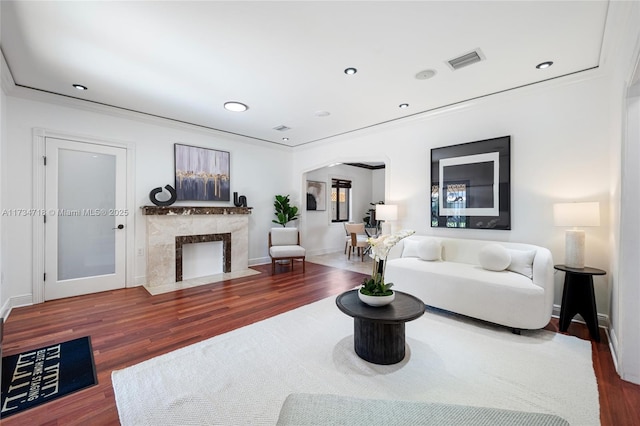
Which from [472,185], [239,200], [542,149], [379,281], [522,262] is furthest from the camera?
[239,200]

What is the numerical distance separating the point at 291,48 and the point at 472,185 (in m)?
2.93

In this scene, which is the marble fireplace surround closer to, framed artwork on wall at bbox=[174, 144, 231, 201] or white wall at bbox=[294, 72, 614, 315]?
framed artwork on wall at bbox=[174, 144, 231, 201]

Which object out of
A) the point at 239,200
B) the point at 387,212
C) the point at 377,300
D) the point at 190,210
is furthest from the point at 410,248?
the point at 190,210

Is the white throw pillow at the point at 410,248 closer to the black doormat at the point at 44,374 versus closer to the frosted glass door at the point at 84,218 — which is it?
the black doormat at the point at 44,374

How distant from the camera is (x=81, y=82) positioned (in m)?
3.32

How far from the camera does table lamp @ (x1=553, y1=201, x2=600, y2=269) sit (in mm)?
2697

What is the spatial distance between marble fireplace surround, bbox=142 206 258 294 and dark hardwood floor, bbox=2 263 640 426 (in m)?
0.40

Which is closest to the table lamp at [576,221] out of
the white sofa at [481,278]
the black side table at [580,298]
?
the black side table at [580,298]

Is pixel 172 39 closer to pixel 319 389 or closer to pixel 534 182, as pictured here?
pixel 319 389

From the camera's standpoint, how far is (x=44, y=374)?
208 centimetres

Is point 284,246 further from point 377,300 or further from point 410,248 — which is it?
point 377,300

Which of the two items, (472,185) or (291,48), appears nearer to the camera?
(291,48)

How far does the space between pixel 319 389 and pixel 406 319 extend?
78 cm

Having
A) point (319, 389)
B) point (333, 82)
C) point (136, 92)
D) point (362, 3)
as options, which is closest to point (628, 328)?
point (319, 389)
